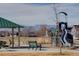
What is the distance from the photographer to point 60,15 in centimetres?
322

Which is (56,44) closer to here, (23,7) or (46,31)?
(46,31)

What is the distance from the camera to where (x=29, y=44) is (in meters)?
3.23

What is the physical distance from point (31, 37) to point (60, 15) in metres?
0.43

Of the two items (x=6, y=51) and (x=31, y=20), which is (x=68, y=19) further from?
(x=6, y=51)

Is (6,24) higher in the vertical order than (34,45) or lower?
higher

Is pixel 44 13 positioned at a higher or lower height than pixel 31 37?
higher

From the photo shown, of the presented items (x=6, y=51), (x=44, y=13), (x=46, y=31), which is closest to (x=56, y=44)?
(x=46, y=31)

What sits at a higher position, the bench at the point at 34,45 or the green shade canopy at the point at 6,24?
the green shade canopy at the point at 6,24

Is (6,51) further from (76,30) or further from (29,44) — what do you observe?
(76,30)

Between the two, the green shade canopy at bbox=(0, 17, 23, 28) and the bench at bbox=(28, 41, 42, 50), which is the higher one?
the green shade canopy at bbox=(0, 17, 23, 28)

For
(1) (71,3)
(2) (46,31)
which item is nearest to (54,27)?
(2) (46,31)

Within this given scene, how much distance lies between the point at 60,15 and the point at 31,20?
0.34 m

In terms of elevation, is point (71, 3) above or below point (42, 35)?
above

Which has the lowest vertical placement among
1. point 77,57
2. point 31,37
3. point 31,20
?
point 77,57
